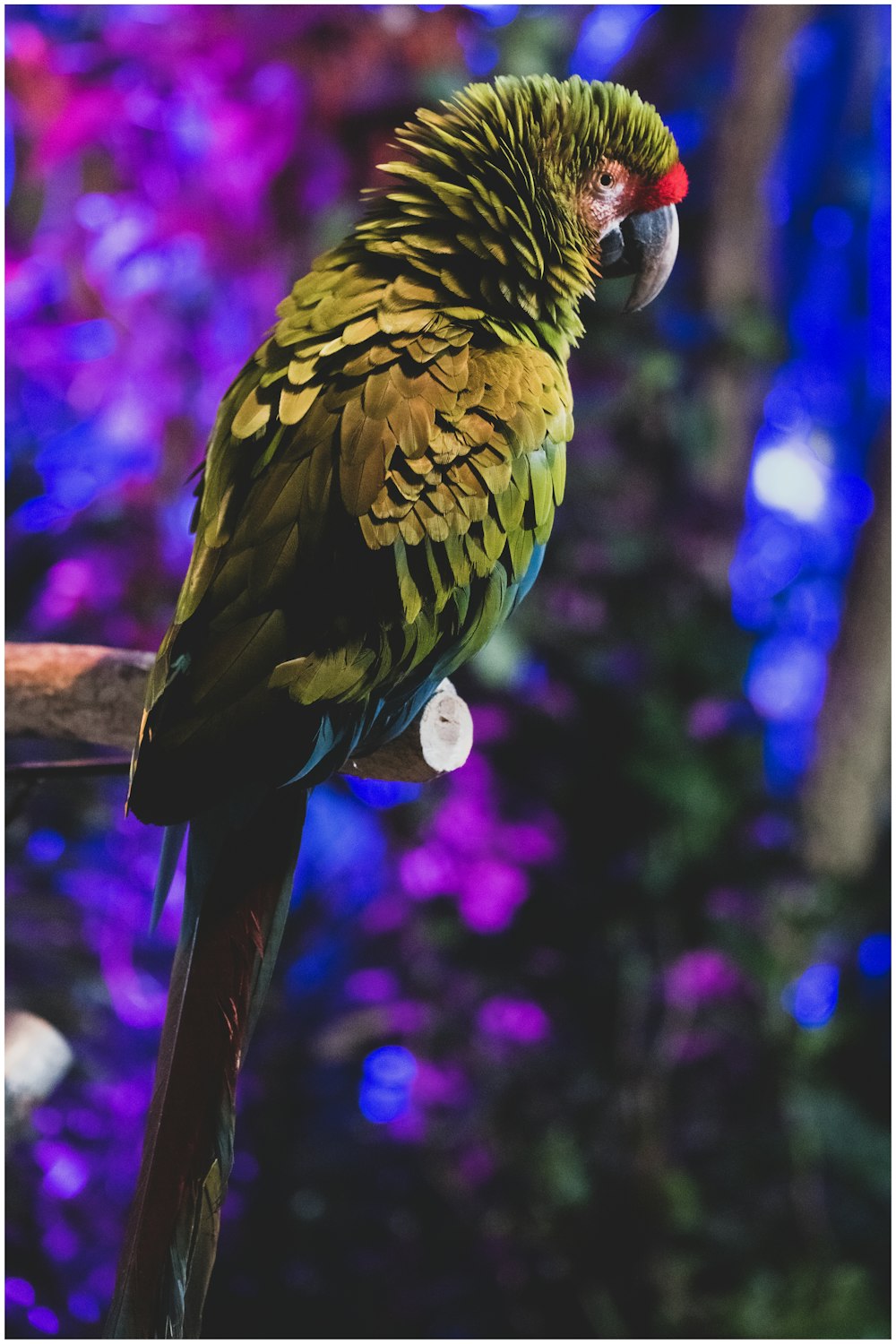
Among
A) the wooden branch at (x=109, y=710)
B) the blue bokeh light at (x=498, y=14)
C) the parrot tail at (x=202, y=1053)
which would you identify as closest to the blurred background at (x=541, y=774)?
the blue bokeh light at (x=498, y=14)

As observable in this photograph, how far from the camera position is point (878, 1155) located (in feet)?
4.25

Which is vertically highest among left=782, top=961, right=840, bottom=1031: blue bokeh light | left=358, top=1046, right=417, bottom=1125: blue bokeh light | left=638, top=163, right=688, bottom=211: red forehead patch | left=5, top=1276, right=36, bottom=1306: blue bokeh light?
A: left=638, top=163, right=688, bottom=211: red forehead patch

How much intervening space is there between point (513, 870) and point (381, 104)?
864 mm

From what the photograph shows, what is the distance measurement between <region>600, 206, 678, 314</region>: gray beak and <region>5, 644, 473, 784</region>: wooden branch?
0.25 meters

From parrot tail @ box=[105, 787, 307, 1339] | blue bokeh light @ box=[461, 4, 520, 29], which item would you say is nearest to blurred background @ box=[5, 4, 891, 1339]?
blue bokeh light @ box=[461, 4, 520, 29]

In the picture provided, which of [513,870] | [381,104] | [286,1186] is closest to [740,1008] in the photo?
[513,870]

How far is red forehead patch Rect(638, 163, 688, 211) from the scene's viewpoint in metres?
0.55

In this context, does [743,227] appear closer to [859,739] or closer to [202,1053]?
[859,739]

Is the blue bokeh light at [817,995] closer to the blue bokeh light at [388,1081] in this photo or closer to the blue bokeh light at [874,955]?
the blue bokeh light at [874,955]

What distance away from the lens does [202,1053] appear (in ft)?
1.49

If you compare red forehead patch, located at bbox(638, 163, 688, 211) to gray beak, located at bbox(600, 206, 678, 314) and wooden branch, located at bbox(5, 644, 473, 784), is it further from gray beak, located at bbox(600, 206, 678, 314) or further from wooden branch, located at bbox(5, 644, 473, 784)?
wooden branch, located at bbox(5, 644, 473, 784)

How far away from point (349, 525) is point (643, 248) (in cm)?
25

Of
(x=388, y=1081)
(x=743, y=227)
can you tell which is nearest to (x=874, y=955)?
(x=388, y=1081)

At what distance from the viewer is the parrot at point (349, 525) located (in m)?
0.44
